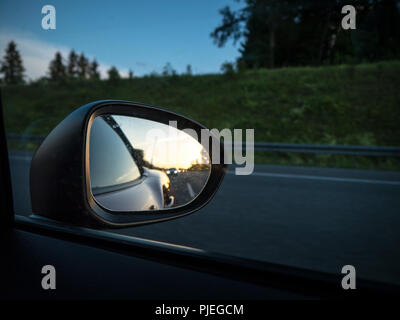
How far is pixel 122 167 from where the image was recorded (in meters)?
1.83

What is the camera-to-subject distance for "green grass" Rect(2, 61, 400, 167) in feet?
7.44

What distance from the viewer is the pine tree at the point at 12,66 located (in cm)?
213

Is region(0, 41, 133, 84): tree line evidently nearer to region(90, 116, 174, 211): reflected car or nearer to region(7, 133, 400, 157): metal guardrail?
region(90, 116, 174, 211): reflected car

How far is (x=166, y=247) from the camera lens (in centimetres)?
150

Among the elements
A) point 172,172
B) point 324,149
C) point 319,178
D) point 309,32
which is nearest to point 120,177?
point 172,172

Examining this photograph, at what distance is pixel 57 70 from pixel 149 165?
133 centimetres

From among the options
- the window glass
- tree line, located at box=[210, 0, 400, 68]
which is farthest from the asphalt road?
tree line, located at box=[210, 0, 400, 68]

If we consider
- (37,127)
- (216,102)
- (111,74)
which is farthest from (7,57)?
(216,102)

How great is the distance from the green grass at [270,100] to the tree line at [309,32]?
35cm

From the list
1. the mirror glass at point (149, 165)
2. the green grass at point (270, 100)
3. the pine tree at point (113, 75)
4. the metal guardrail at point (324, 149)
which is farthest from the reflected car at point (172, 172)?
the metal guardrail at point (324, 149)

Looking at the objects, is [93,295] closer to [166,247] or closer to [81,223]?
[81,223]

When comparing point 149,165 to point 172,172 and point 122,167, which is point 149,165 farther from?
point 122,167

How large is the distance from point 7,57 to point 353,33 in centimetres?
202

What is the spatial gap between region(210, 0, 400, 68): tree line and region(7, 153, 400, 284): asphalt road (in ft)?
4.35
